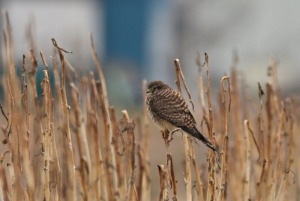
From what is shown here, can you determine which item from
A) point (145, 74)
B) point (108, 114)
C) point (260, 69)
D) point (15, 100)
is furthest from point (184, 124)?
point (145, 74)

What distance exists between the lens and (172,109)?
4.36 metres

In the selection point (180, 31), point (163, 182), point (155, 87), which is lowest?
point (163, 182)

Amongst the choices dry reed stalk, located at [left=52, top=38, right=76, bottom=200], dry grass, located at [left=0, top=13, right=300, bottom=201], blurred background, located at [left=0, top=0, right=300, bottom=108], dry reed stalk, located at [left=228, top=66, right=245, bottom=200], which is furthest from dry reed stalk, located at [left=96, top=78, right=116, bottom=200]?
blurred background, located at [left=0, top=0, right=300, bottom=108]

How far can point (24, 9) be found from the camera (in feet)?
63.9

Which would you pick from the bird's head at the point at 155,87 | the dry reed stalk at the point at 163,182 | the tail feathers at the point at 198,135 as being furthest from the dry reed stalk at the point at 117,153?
the bird's head at the point at 155,87

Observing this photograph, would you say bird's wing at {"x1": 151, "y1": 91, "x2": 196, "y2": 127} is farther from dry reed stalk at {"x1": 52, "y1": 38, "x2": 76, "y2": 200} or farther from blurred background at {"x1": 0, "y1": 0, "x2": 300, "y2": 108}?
blurred background at {"x1": 0, "y1": 0, "x2": 300, "y2": 108}

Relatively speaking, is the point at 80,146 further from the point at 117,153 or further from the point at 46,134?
the point at 46,134

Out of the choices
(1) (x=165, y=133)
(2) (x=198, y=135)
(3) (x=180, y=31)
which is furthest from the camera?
(3) (x=180, y=31)

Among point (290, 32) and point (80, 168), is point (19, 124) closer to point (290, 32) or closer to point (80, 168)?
point (80, 168)

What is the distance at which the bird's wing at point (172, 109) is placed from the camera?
4.25 m

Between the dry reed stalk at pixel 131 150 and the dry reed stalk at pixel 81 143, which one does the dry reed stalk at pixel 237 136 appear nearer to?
the dry reed stalk at pixel 131 150

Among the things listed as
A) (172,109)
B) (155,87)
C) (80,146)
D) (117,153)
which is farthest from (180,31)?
(80,146)

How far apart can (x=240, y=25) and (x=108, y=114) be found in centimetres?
1645

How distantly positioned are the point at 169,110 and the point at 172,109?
2 cm
